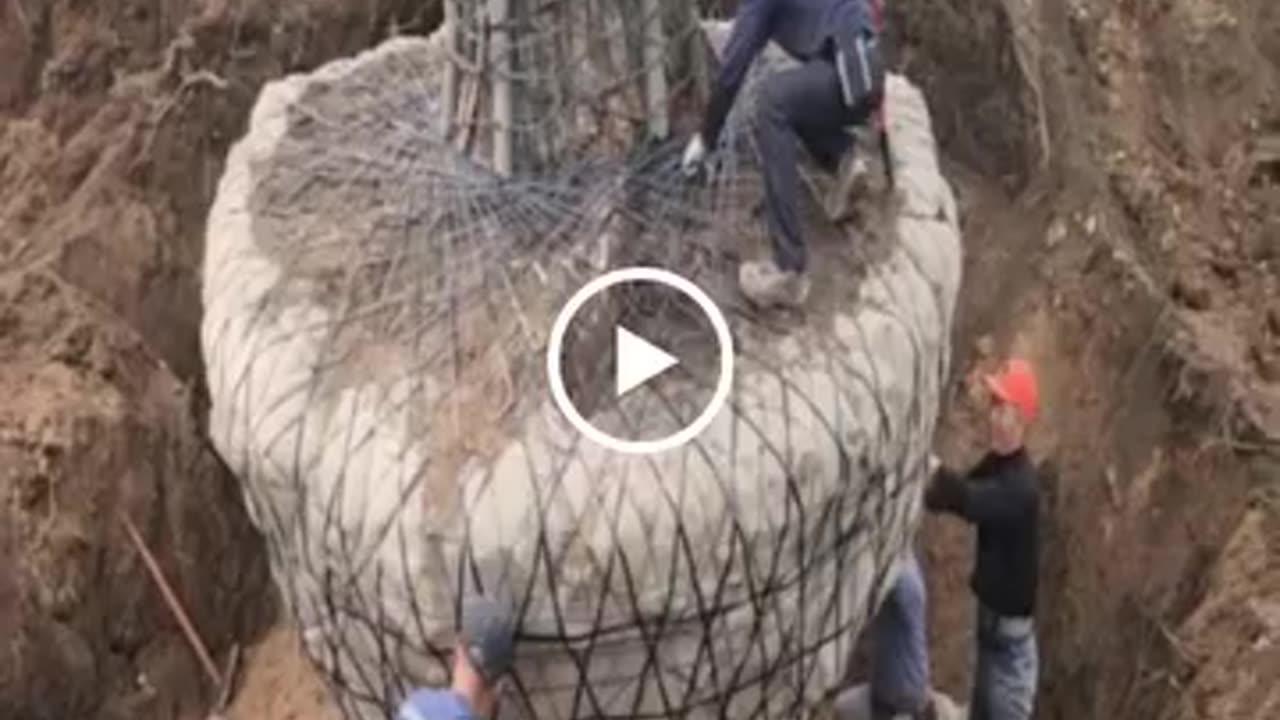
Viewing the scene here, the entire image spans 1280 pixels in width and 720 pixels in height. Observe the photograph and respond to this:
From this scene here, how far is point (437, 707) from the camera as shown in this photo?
4.05 metres

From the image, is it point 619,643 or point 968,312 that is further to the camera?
point 968,312

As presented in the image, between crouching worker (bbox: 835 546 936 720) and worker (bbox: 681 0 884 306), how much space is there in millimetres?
1019

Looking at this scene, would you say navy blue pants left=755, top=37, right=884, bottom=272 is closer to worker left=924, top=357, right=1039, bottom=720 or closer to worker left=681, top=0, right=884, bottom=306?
worker left=681, top=0, right=884, bottom=306

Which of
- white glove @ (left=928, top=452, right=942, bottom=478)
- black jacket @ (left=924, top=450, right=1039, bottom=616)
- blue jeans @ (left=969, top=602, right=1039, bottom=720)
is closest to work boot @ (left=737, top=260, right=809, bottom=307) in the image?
white glove @ (left=928, top=452, right=942, bottom=478)

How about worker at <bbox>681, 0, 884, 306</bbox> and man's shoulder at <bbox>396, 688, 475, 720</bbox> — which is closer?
man's shoulder at <bbox>396, 688, 475, 720</bbox>

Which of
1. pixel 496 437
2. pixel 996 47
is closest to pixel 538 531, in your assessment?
pixel 496 437

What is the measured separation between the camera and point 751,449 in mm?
4070

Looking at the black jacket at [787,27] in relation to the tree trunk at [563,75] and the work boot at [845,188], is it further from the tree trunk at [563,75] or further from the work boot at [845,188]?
the work boot at [845,188]

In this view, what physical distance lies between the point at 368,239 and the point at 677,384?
2.16 feet

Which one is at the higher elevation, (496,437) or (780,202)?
(780,202)

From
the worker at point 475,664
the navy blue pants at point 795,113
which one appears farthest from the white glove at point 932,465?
the worker at point 475,664

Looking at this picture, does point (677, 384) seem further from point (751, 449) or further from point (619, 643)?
point (619, 643)

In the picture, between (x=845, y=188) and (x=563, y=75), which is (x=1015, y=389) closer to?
(x=845, y=188)

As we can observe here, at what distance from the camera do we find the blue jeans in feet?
17.7
